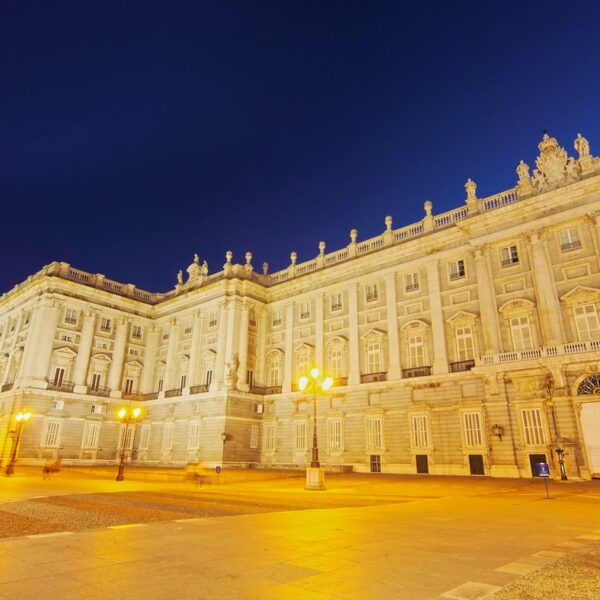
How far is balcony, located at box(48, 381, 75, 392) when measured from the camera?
129 feet

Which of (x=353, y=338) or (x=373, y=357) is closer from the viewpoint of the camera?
(x=373, y=357)

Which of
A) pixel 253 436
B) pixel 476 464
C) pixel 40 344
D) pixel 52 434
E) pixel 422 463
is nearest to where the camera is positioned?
pixel 476 464

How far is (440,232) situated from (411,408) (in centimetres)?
1244

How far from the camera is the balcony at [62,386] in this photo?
39378 mm

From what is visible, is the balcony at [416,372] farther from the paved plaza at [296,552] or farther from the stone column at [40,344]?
the stone column at [40,344]

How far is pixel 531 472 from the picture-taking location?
24.3 metres

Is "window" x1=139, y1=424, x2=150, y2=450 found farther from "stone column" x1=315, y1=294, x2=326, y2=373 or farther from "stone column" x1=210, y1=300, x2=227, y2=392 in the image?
"stone column" x1=315, y1=294, x2=326, y2=373

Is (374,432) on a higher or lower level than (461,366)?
lower

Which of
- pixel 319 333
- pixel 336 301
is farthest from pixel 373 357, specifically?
pixel 336 301

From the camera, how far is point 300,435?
35.8 metres

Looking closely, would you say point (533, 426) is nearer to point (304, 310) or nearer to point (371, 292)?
point (371, 292)

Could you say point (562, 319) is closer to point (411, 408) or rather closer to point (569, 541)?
point (411, 408)

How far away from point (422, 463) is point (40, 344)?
110ft

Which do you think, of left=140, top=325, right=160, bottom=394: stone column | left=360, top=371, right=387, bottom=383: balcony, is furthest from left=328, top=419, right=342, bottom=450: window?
left=140, top=325, right=160, bottom=394: stone column
